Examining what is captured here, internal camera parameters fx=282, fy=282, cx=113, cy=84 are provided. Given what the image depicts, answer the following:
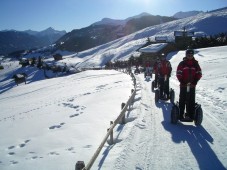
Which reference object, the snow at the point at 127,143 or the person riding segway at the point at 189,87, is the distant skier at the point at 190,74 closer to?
the person riding segway at the point at 189,87

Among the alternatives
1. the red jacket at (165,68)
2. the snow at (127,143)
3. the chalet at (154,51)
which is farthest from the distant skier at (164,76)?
the chalet at (154,51)

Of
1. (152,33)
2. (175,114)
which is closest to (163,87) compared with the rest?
(175,114)

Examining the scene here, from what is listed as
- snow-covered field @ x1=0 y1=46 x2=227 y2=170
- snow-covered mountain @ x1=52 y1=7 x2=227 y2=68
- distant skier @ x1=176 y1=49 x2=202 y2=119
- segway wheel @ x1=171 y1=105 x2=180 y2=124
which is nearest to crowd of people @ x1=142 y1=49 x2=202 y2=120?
distant skier @ x1=176 y1=49 x2=202 y2=119

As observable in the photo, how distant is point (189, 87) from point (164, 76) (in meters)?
4.35

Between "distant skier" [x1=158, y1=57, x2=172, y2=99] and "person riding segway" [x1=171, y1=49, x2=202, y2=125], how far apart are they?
4.03 meters

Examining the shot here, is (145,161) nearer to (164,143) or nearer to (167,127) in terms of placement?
(164,143)

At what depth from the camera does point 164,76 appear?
12742 millimetres

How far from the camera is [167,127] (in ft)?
28.5

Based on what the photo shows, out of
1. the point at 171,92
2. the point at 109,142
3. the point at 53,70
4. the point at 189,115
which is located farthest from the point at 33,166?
the point at 53,70

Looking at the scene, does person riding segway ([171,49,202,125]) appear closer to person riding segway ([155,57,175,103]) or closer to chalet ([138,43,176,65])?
person riding segway ([155,57,175,103])

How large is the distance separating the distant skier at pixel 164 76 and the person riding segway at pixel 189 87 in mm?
4034

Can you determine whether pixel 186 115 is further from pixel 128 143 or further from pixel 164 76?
pixel 164 76

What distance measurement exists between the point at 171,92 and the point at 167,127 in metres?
4.32

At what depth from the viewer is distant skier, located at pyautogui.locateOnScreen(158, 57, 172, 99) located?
12.7 m
